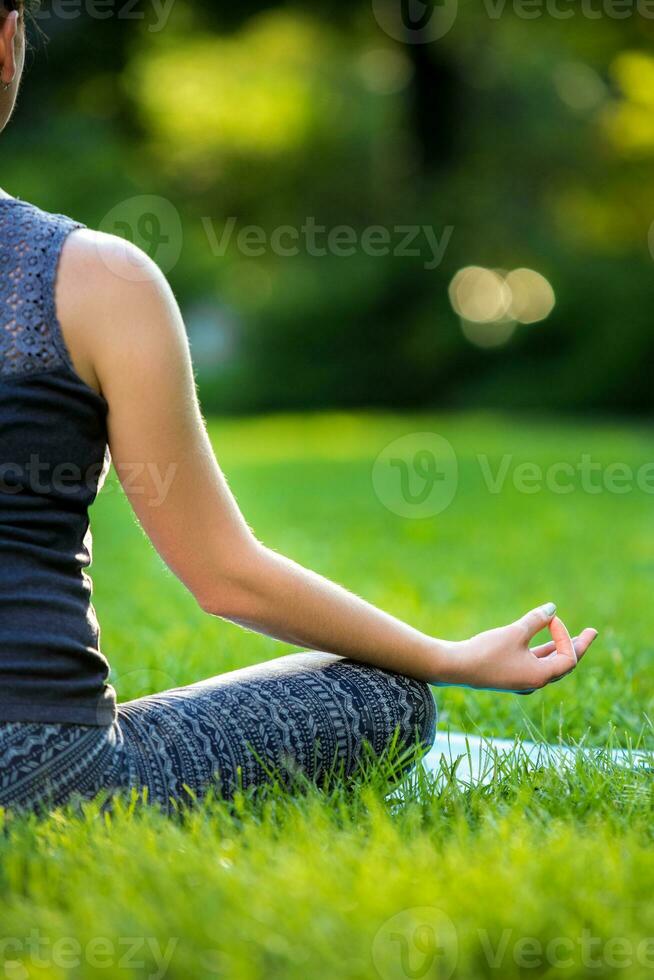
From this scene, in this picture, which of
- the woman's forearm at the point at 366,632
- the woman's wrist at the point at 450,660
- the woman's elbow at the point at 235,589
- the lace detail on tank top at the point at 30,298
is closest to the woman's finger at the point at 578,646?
the woman's forearm at the point at 366,632

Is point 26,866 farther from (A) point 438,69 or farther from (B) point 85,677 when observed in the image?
(A) point 438,69

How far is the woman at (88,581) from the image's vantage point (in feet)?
4.98

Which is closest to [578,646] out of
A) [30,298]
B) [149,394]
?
[149,394]

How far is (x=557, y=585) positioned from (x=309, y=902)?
12.5ft

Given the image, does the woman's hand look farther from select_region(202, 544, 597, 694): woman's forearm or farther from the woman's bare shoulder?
the woman's bare shoulder

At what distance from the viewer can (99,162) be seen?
1619 centimetres

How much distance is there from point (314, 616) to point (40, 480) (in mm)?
412

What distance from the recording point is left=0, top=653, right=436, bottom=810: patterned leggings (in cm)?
159

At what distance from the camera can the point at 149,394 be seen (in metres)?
1.54

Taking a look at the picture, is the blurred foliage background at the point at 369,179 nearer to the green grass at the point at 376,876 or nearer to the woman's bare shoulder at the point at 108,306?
the green grass at the point at 376,876

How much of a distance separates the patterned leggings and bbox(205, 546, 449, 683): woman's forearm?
0.22ft

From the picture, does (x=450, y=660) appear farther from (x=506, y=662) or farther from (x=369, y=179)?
(x=369, y=179)

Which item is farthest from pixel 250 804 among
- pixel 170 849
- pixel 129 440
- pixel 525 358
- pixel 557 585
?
pixel 525 358

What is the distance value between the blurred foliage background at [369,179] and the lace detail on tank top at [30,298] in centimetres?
1331
